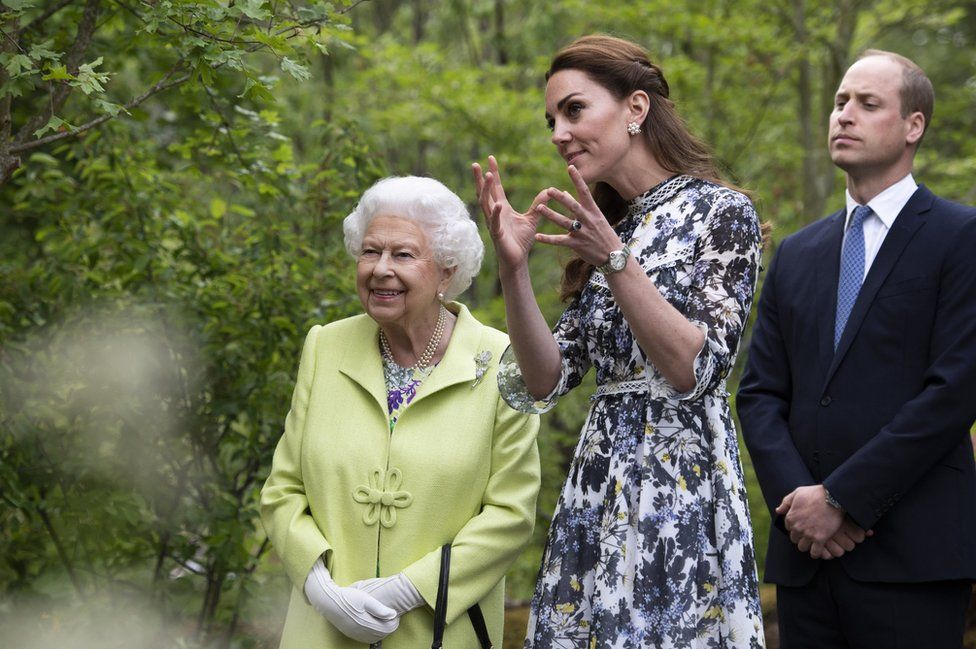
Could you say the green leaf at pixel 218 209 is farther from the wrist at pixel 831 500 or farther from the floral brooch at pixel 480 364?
the wrist at pixel 831 500

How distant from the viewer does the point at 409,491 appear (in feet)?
9.87

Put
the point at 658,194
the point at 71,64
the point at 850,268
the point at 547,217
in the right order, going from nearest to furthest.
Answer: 1. the point at 547,217
2. the point at 658,194
3. the point at 850,268
4. the point at 71,64

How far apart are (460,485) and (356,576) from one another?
0.37 m

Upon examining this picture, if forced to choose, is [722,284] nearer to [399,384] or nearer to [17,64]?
[399,384]

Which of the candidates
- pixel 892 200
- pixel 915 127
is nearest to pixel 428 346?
pixel 892 200

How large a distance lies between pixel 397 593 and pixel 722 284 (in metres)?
1.17

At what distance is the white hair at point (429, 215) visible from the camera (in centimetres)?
A: 311

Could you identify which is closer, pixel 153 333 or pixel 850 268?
pixel 850 268

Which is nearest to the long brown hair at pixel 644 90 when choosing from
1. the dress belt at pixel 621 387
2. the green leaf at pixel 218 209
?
the dress belt at pixel 621 387

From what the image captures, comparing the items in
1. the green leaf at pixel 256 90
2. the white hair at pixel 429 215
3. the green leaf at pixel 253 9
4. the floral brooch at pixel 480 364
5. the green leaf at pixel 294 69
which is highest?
the green leaf at pixel 253 9

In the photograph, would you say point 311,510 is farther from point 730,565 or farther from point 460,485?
point 730,565

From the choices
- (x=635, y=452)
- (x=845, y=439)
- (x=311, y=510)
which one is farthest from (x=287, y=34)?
(x=845, y=439)

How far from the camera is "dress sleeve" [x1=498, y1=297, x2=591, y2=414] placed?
2770mm

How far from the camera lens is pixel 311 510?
309 centimetres
